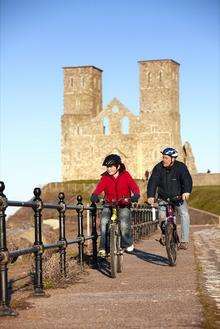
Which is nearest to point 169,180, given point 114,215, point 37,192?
point 114,215

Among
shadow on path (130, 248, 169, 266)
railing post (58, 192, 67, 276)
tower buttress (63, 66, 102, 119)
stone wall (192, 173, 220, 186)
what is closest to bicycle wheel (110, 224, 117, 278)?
railing post (58, 192, 67, 276)

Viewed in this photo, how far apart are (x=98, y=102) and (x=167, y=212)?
8636 cm

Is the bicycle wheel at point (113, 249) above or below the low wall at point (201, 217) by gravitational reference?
above

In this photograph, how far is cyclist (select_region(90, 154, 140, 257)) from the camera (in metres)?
12.0

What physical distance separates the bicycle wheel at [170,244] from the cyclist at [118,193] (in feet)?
2.23

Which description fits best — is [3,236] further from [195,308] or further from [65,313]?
[195,308]

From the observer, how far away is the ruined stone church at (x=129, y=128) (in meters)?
91.1

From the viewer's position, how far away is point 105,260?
1459cm

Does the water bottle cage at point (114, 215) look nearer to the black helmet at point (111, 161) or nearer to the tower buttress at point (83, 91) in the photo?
the black helmet at point (111, 161)

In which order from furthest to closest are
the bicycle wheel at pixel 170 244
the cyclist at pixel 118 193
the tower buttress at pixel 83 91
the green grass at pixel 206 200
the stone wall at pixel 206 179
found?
the tower buttress at pixel 83 91
the stone wall at pixel 206 179
the green grass at pixel 206 200
the bicycle wheel at pixel 170 244
the cyclist at pixel 118 193

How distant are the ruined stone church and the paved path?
78.9 meters

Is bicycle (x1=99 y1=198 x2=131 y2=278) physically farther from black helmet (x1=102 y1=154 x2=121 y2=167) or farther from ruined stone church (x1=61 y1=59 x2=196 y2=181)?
ruined stone church (x1=61 y1=59 x2=196 y2=181)

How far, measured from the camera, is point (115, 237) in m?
11.6

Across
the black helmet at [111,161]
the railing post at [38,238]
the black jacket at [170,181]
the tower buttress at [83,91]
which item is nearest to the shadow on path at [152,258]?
the black jacket at [170,181]
